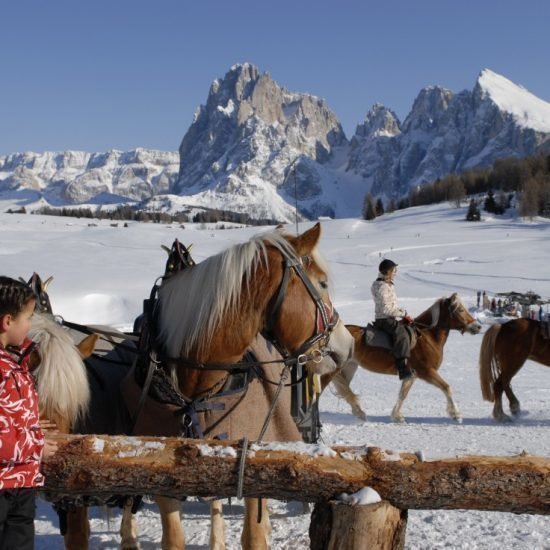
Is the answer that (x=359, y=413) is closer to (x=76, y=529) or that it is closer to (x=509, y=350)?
(x=509, y=350)

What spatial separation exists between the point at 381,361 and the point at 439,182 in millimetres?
109174

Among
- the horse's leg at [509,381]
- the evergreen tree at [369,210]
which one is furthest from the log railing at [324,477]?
the evergreen tree at [369,210]

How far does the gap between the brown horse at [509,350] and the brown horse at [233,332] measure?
599cm

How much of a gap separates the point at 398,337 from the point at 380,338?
26 cm

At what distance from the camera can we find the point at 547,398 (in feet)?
30.9

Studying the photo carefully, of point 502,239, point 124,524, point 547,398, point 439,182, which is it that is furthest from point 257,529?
point 439,182

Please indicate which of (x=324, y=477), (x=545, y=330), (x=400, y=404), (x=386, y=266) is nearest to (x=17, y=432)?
(x=324, y=477)

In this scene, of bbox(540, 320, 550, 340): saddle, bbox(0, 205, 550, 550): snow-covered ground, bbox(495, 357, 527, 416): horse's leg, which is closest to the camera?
bbox(0, 205, 550, 550): snow-covered ground

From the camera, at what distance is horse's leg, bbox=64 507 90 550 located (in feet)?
11.0

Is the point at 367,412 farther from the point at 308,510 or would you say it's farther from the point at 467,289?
the point at 467,289

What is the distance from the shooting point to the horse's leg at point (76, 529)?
3.34 m

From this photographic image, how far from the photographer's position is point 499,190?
3942 inches

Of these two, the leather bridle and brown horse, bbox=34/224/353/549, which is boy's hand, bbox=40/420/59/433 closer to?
brown horse, bbox=34/224/353/549

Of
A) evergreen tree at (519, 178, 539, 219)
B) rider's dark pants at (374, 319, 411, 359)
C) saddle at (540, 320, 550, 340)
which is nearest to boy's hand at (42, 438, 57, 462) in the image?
rider's dark pants at (374, 319, 411, 359)
